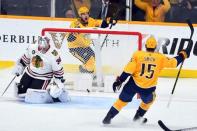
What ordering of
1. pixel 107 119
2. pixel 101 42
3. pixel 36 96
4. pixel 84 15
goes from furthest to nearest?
1. pixel 84 15
2. pixel 101 42
3. pixel 36 96
4. pixel 107 119

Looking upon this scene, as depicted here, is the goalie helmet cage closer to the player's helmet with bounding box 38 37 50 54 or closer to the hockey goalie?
the hockey goalie

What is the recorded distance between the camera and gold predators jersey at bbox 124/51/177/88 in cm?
594

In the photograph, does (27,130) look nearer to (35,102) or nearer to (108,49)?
(35,102)

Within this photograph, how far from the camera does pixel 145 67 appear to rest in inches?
234

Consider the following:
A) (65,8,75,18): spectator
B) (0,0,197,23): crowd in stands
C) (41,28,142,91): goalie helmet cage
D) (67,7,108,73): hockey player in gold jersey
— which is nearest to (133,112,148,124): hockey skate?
(41,28,142,91): goalie helmet cage

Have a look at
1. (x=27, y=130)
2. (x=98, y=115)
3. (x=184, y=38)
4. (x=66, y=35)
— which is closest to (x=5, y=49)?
(x=66, y=35)

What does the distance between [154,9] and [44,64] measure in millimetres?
3197

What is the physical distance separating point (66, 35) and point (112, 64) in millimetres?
682

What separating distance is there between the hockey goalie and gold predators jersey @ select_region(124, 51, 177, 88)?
133 centimetres

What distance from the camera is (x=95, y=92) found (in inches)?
311

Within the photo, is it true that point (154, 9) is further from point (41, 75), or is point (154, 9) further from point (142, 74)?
point (142, 74)

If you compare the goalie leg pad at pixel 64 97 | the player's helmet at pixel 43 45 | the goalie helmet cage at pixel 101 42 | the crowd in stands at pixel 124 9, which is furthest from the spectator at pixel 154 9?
the player's helmet at pixel 43 45

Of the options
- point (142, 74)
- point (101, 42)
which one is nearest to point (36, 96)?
point (101, 42)

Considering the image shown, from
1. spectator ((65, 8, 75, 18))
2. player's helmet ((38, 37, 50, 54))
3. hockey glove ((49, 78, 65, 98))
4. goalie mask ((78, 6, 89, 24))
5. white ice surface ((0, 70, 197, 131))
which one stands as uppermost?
goalie mask ((78, 6, 89, 24))
